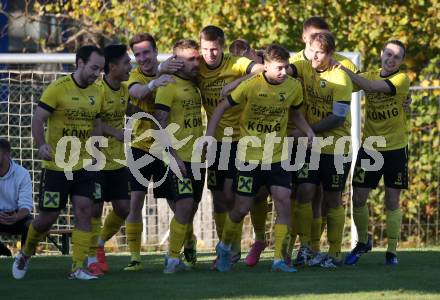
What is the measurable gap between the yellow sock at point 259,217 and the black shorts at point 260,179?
1143 millimetres

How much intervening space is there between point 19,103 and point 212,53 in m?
5.12

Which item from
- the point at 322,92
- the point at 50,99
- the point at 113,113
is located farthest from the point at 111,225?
the point at 322,92

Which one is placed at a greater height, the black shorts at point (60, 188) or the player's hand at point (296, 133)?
the player's hand at point (296, 133)

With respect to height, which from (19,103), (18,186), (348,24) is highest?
(348,24)

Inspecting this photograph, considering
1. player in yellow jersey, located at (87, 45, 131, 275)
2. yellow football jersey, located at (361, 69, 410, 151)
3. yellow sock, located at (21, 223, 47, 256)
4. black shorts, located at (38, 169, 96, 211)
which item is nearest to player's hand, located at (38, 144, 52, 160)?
black shorts, located at (38, 169, 96, 211)

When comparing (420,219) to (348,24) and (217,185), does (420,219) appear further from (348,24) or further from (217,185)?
(217,185)

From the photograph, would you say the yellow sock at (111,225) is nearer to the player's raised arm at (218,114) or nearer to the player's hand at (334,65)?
the player's raised arm at (218,114)

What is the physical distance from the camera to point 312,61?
10.8m

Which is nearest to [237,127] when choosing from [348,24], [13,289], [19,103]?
[13,289]

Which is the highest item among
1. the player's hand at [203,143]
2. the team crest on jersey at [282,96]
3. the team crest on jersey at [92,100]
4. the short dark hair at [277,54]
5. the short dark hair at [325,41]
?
the short dark hair at [325,41]

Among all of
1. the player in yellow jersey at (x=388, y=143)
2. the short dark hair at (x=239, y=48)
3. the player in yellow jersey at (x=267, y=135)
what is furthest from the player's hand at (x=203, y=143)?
the player in yellow jersey at (x=388, y=143)

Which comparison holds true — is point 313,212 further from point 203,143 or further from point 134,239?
point 134,239

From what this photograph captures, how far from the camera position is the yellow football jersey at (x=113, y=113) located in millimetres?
10750

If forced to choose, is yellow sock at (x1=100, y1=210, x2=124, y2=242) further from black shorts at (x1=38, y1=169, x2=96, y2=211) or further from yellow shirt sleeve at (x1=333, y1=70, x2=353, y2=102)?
yellow shirt sleeve at (x1=333, y1=70, x2=353, y2=102)
